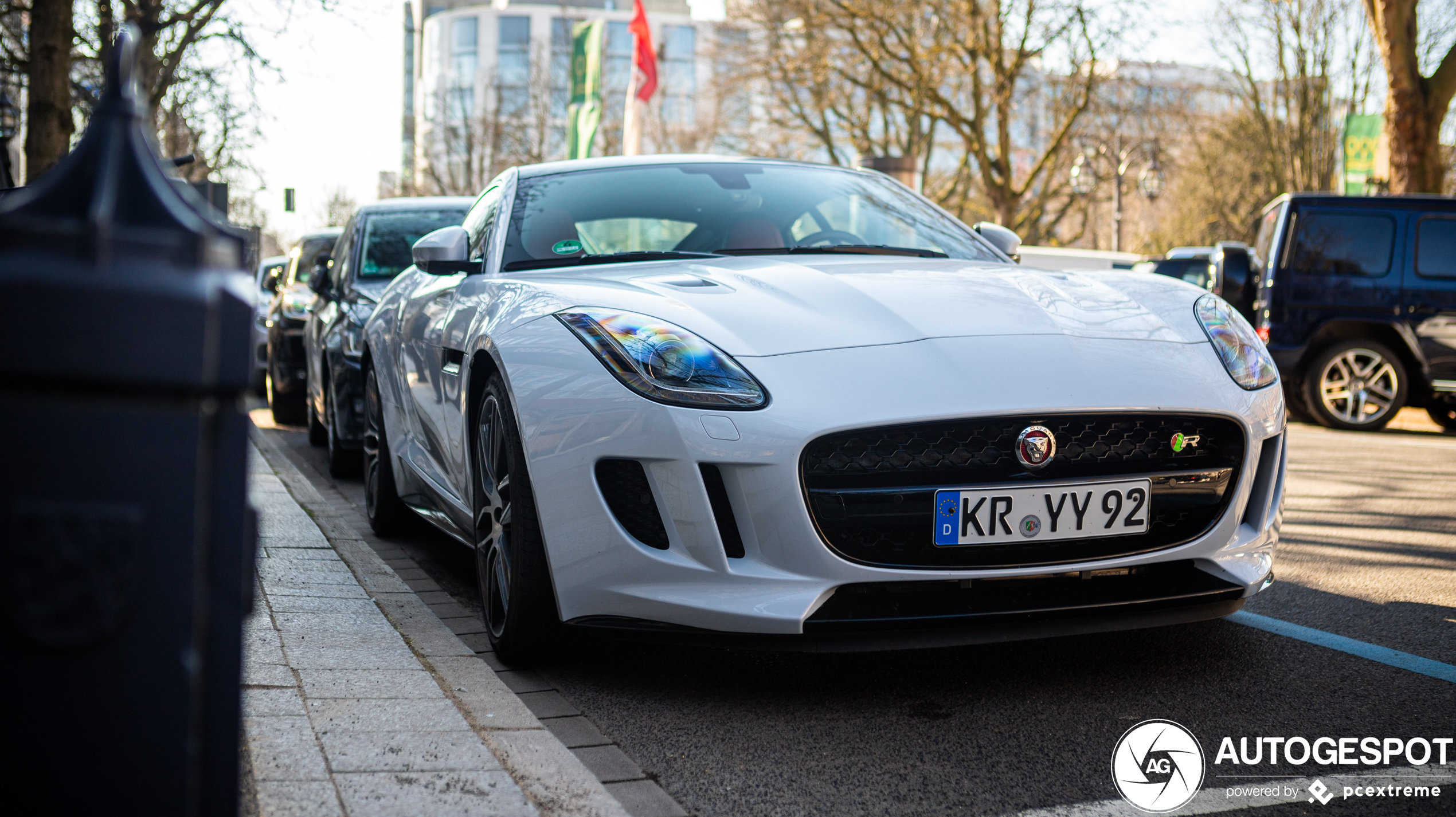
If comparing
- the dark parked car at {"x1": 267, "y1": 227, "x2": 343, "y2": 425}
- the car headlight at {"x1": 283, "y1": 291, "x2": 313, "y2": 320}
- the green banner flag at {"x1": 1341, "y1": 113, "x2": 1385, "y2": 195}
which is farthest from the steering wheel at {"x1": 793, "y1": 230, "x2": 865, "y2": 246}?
the green banner flag at {"x1": 1341, "y1": 113, "x2": 1385, "y2": 195}

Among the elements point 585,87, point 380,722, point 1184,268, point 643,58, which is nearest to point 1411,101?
point 1184,268

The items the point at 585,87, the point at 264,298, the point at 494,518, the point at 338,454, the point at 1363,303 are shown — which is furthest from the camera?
the point at 585,87

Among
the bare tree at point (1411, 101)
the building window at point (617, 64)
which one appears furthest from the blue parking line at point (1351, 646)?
the building window at point (617, 64)

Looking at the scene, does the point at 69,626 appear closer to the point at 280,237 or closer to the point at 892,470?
the point at 892,470

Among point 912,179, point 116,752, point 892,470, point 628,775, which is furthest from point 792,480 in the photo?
point 912,179

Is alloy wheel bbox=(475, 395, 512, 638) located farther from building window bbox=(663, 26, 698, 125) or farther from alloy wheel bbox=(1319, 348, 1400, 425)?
building window bbox=(663, 26, 698, 125)

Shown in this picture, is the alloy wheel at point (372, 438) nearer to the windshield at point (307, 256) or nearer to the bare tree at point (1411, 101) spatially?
the windshield at point (307, 256)

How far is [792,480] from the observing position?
3.07 m

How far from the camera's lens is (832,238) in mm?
4699

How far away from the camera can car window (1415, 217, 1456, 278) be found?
39.3 ft

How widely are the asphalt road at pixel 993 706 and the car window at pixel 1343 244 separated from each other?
816cm

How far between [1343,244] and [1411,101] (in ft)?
19.2

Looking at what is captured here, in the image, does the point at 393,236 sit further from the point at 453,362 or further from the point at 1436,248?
the point at 1436,248

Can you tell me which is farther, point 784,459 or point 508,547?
point 508,547
